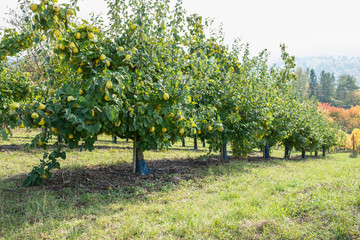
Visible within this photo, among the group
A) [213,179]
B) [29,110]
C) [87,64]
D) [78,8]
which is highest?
[78,8]

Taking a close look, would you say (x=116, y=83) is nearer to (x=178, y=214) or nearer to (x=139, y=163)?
(x=178, y=214)

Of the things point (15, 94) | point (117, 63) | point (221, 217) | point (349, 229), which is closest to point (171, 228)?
point (221, 217)

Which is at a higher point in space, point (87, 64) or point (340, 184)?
point (87, 64)

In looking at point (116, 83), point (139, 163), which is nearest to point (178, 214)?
point (116, 83)

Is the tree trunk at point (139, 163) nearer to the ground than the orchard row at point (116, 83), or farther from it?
nearer to the ground

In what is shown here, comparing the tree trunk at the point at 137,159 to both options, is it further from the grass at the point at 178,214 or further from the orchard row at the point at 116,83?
the grass at the point at 178,214

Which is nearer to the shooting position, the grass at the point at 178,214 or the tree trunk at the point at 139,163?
the grass at the point at 178,214

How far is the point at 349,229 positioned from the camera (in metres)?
2.83

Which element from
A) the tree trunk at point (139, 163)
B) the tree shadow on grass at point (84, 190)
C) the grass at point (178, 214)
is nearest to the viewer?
the grass at point (178, 214)

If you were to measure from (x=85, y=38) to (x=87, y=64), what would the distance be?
718 mm

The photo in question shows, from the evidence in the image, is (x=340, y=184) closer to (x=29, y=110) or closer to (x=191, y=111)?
(x=191, y=111)

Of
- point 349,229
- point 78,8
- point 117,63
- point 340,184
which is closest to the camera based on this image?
point 349,229

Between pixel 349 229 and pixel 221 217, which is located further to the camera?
pixel 221 217

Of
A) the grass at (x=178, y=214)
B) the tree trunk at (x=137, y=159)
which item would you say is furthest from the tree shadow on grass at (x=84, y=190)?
the tree trunk at (x=137, y=159)
